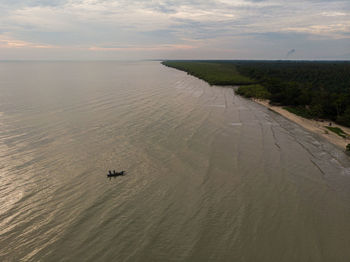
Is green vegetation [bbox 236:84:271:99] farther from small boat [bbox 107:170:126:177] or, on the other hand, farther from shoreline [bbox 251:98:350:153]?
small boat [bbox 107:170:126:177]

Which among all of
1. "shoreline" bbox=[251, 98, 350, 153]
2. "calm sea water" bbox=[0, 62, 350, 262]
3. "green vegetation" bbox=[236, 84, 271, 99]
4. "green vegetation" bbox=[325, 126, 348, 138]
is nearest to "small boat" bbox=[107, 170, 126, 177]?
"calm sea water" bbox=[0, 62, 350, 262]

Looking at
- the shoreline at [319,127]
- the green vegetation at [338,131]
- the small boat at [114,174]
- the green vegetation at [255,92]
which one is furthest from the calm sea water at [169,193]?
the green vegetation at [255,92]

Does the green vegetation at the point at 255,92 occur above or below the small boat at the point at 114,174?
above

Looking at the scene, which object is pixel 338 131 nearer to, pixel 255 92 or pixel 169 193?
pixel 169 193

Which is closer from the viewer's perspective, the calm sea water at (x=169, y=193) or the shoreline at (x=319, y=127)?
the calm sea water at (x=169, y=193)

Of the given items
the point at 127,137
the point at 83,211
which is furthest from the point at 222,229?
the point at 127,137

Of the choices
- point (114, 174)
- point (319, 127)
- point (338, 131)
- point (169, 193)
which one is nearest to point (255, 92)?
point (319, 127)

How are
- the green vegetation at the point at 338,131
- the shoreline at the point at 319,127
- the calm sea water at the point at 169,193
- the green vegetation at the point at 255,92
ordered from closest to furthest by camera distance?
the calm sea water at the point at 169,193 < the shoreline at the point at 319,127 < the green vegetation at the point at 338,131 < the green vegetation at the point at 255,92

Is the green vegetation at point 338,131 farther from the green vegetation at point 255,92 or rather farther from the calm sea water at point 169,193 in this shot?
the green vegetation at point 255,92
